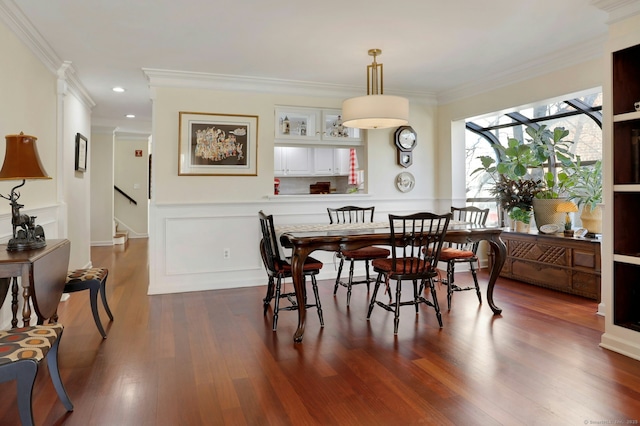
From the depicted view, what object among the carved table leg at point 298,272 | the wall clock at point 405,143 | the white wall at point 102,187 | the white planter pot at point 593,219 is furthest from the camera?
the white wall at point 102,187

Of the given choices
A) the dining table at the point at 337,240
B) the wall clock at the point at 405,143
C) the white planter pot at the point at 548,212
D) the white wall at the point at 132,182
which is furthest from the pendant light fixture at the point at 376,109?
the white wall at the point at 132,182

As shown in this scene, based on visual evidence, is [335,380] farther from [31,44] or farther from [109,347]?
[31,44]

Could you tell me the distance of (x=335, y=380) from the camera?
222 cm

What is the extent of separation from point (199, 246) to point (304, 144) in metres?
1.65

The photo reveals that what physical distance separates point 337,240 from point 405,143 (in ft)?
8.82

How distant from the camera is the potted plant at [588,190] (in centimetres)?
406

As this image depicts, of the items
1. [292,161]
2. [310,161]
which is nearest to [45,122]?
[292,161]

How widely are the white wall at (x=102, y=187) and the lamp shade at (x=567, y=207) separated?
7163 millimetres

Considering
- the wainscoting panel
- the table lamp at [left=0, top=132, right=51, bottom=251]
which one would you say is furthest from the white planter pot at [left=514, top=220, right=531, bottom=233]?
the table lamp at [left=0, top=132, right=51, bottom=251]

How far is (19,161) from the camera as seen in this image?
2398 millimetres

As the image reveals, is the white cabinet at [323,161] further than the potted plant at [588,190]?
Yes

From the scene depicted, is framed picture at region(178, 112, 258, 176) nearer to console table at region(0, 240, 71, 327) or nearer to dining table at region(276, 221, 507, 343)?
dining table at region(276, 221, 507, 343)

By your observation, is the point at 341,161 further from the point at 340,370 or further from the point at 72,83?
the point at 340,370

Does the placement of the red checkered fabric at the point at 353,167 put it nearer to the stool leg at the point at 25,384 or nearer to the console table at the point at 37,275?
the console table at the point at 37,275
